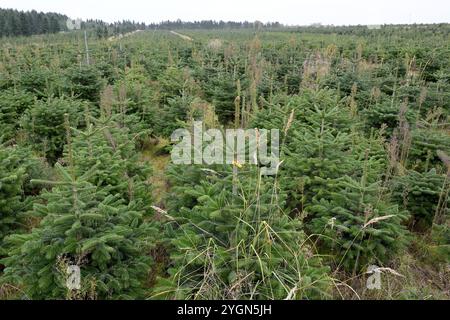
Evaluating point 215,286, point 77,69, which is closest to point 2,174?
point 215,286

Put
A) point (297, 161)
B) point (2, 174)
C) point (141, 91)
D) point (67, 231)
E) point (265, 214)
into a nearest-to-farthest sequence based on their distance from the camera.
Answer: point (67, 231), point (265, 214), point (2, 174), point (297, 161), point (141, 91)

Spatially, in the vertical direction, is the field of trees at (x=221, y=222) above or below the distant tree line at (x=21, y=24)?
below

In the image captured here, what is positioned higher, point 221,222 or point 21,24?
point 21,24

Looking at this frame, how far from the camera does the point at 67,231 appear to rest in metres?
2.96

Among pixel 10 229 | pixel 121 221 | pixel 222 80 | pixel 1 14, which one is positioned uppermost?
pixel 1 14

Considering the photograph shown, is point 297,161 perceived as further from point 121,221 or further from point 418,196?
point 121,221

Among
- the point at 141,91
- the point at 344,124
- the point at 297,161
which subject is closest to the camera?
the point at 297,161

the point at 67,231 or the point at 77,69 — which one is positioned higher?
the point at 77,69

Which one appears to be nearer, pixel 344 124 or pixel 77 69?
pixel 344 124

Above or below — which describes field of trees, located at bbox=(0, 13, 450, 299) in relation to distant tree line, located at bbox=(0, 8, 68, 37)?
below

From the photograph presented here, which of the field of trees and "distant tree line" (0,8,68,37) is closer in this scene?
the field of trees

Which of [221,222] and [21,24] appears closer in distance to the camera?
[221,222]

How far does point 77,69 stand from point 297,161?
684 centimetres

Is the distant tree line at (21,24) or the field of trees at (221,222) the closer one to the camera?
the field of trees at (221,222)
